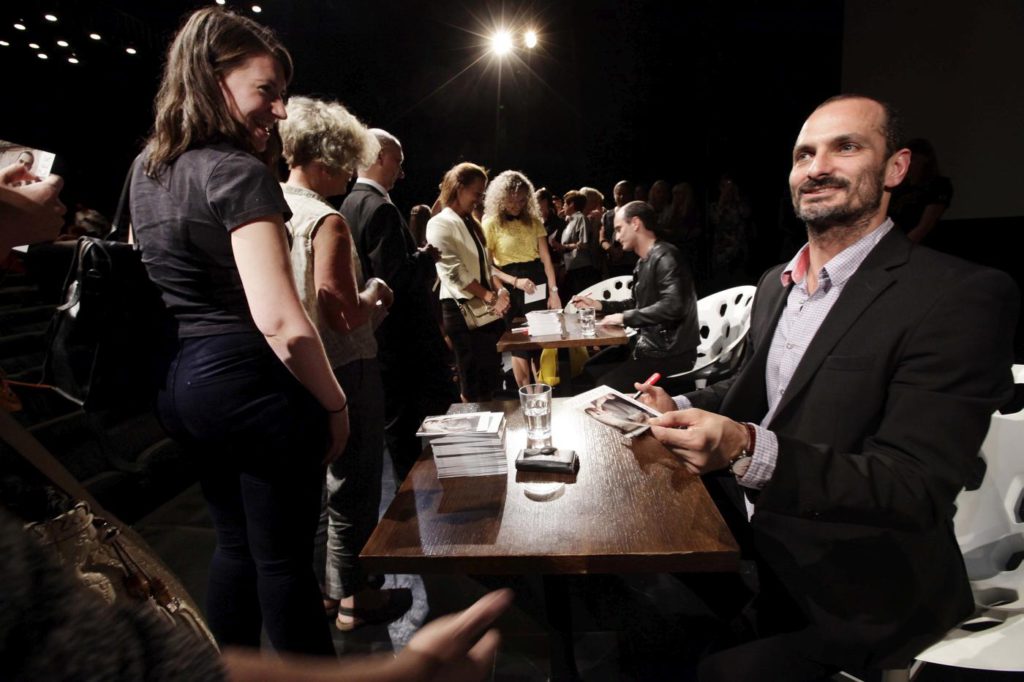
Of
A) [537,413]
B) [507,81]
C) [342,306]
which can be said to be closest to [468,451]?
[537,413]

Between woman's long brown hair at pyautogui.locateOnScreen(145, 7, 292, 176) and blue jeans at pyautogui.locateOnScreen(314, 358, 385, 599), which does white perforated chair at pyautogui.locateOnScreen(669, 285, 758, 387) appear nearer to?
blue jeans at pyautogui.locateOnScreen(314, 358, 385, 599)

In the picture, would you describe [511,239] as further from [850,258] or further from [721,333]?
[850,258]

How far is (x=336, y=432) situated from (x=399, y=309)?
1.09 metres

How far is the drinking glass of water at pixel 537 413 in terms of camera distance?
157 centimetres

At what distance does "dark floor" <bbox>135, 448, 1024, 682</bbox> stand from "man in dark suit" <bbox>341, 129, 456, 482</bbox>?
700 mm

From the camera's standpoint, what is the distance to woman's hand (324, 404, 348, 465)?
4.61 feet

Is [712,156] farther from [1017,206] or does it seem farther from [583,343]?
[583,343]

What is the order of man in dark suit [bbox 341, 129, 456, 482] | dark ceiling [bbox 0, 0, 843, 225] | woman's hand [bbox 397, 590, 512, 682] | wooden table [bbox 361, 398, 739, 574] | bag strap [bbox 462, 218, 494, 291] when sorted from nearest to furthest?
1. woman's hand [bbox 397, 590, 512, 682]
2. wooden table [bbox 361, 398, 739, 574]
3. man in dark suit [bbox 341, 129, 456, 482]
4. bag strap [bbox 462, 218, 494, 291]
5. dark ceiling [bbox 0, 0, 843, 225]

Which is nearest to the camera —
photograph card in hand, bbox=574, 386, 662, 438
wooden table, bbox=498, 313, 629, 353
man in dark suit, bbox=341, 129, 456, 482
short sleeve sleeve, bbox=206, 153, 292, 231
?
short sleeve sleeve, bbox=206, 153, 292, 231

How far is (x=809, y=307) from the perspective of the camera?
149cm

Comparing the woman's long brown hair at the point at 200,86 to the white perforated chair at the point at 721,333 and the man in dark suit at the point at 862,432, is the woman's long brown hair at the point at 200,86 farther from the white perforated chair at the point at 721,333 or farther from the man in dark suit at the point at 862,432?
the white perforated chair at the point at 721,333

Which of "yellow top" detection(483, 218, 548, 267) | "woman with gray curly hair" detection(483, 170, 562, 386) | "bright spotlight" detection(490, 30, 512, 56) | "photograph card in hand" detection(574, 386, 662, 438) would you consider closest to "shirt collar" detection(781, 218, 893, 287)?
"photograph card in hand" detection(574, 386, 662, 438)

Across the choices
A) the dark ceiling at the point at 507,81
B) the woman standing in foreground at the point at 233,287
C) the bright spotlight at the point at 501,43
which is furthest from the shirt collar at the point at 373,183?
the bright spotlight at the point at 501,43

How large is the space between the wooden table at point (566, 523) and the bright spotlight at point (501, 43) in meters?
8.49
